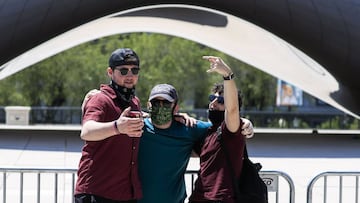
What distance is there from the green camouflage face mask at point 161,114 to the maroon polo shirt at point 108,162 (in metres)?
0.24

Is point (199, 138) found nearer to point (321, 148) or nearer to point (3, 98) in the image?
point (321, 148)

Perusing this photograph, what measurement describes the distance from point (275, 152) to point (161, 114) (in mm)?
9527

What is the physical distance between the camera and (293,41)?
46.1ft

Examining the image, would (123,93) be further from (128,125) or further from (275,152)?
(275,152)

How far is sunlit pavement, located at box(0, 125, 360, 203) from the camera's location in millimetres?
11039

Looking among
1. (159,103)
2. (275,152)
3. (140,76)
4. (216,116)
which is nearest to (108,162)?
(159,103)

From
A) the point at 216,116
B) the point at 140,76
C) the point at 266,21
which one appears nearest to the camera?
the point at 216,116

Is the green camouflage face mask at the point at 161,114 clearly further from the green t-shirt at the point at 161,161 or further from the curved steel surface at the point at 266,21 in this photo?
the curved steel surface at the point at 266,21

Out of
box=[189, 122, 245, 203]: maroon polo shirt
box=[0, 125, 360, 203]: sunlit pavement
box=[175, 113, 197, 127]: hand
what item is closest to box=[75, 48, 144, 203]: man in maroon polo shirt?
box=[175, 113, 197, 127]: hand

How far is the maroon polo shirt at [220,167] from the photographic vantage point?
4285 millimetres

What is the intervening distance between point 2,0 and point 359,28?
7.77 meters

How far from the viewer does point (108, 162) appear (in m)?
4.12

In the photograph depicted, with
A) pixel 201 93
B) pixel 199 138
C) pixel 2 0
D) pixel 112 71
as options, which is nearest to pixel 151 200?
pixel 199 138

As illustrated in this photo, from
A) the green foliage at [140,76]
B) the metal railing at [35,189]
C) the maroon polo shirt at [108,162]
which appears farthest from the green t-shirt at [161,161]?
the green foliage at [140,76]
